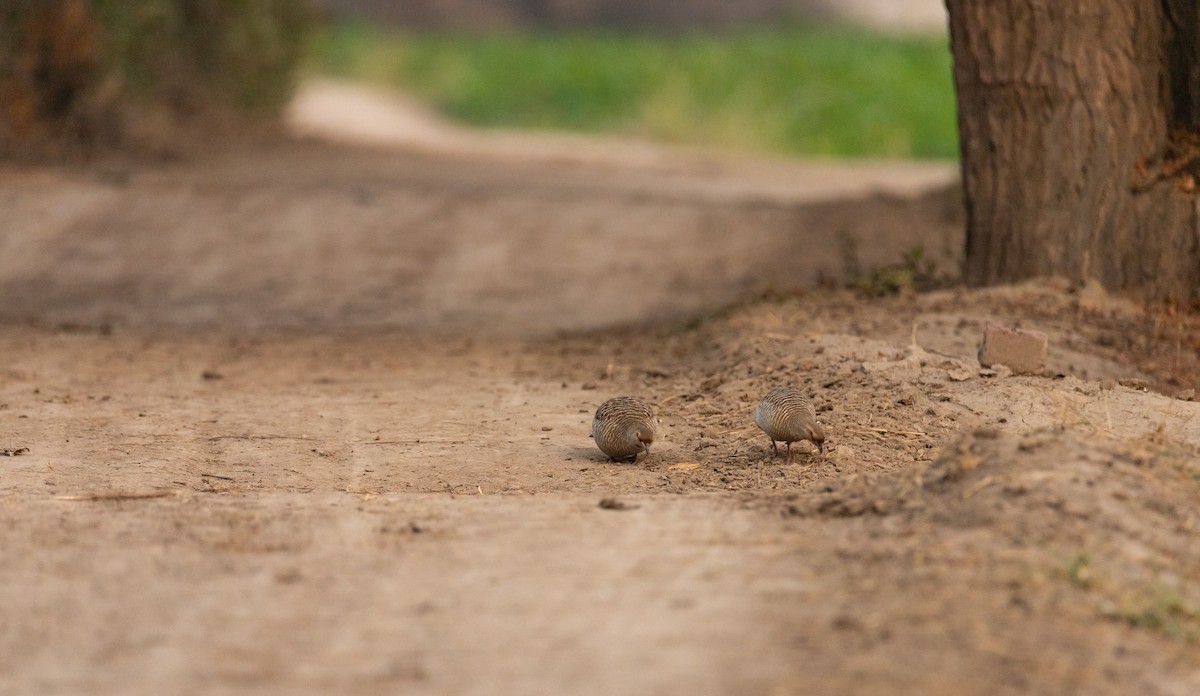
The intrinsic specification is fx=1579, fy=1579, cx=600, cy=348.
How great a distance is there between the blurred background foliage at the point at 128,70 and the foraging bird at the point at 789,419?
30.1ft

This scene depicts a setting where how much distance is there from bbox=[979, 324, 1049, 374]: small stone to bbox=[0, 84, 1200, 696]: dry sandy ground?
0.21 feet

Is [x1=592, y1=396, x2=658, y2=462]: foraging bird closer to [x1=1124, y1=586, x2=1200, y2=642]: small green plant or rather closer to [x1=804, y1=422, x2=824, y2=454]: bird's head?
[x1=804, y1=422, x2=824, y2=454]: bird's head

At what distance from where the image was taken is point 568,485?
4.96m

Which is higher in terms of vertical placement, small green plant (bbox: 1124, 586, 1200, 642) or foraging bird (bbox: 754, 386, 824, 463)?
foraging bird (bbox: 754, 386, 824, 463)

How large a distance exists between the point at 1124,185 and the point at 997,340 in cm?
158

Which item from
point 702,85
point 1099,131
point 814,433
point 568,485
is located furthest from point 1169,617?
point 702,85

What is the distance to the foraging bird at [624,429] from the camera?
16.9 feet

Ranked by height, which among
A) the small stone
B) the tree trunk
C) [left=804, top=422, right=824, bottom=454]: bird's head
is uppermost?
the tree trunk

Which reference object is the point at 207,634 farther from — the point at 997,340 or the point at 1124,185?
the point at 1124,185

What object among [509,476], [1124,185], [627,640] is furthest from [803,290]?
[627,640]

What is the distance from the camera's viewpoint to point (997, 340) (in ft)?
19.4

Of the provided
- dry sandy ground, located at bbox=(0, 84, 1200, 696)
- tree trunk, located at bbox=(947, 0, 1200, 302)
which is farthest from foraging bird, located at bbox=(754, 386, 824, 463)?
tree trunk, located at bbox=(947, 0, 1200, 302)

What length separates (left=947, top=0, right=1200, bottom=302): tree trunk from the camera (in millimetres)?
7012

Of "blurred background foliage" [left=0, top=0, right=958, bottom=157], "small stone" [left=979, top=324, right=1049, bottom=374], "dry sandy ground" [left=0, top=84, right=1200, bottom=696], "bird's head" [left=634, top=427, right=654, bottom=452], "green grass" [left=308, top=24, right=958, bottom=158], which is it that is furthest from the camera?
"green grass" [left=308, top=24, right=958, bottom=158]
